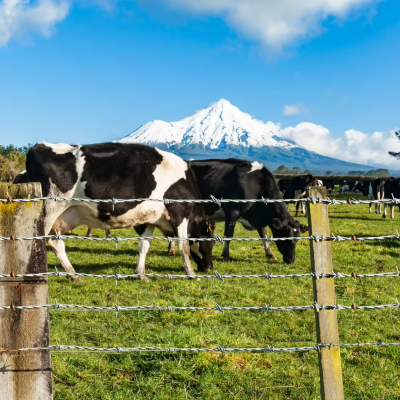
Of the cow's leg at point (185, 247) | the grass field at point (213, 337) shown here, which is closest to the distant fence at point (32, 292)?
the grass field at point (213, 337)

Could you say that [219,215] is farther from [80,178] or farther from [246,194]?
[80,178]

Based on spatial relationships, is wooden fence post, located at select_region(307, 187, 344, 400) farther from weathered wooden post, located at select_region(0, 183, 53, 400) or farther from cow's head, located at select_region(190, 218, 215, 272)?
cow's head, located at select_region(190, 218, 215, 272)

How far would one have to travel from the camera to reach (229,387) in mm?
3615

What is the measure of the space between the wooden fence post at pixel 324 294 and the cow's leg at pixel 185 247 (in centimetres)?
518

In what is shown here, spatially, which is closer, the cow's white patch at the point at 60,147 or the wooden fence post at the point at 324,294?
the wooden fence post at the point at 324,294

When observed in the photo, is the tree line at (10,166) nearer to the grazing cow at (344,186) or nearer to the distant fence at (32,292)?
the grazing cow at (344,186)

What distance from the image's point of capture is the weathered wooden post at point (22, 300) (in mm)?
2754

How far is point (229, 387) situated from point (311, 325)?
193 cm

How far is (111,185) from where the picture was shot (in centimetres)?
727

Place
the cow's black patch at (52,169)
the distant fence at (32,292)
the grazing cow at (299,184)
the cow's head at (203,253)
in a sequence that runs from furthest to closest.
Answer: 1. the grazing cow at (299,184)
2. the cow's head at (203,253)
3. the cow's black patch at (52,169)
4. the distant fence at (32,292)

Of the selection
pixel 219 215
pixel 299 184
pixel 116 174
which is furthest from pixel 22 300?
pixel 299 184

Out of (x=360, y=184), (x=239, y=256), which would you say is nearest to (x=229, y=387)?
(x=239, y=256)

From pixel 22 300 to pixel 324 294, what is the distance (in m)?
1.93

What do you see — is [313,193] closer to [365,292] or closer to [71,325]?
[71,325]
